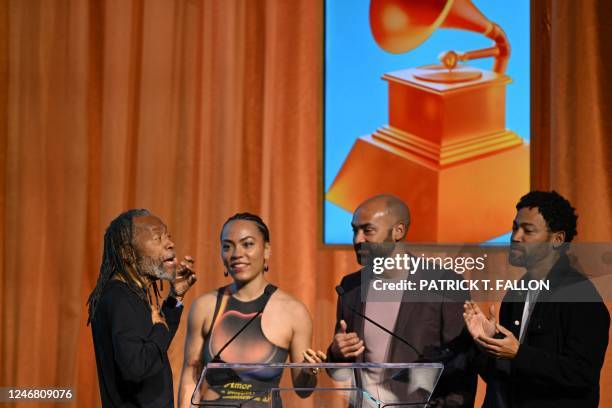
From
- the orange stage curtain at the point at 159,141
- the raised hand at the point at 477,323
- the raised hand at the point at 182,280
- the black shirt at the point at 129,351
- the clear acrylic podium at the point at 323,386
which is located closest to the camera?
the clear acrylic podium at the point at 323,386

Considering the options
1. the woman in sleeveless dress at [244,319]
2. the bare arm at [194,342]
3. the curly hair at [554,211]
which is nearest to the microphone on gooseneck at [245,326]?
the woman in sleeveless dress at [244,319]

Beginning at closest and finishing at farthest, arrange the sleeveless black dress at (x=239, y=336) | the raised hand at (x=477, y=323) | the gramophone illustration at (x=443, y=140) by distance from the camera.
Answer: the raised hand at (x=477, y=323) < the sleeveless black dress at (x=239, y=336) < the gramophone illustration at (x=443, y=140)

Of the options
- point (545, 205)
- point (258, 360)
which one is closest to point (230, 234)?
point (258, 360)

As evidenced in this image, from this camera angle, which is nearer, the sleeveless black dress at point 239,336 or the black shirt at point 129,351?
the black shirt at point 129,351

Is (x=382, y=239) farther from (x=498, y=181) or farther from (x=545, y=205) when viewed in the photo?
(x=498, y=181)

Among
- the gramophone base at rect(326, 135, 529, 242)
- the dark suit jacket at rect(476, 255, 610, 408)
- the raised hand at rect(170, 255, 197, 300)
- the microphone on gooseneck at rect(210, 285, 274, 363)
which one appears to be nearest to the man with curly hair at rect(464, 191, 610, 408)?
the dark suit jacket at rect(476, 255, 610, 408)

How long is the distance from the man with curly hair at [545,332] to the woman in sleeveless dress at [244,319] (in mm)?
637

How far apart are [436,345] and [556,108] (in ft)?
6.25

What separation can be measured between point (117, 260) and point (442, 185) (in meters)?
2.24

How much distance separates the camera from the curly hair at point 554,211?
2762mm

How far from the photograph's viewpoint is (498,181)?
14.4ft

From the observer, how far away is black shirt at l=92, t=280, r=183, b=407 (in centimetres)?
234

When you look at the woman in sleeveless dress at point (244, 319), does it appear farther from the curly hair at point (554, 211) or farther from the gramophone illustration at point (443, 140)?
the gramophone illustration at point (443, 140)

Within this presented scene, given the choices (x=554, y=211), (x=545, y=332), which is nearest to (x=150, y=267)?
(x=545, y=332)
